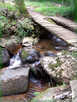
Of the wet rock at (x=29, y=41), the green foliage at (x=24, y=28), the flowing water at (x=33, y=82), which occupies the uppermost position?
the green foliage at (x=24, y=28)

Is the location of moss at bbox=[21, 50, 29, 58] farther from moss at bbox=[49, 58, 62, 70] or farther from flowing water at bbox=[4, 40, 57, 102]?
moss at bbox=[49, 58, 62, 70]

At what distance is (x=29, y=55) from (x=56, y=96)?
290 centimetres

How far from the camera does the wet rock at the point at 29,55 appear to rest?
5959 millimetres

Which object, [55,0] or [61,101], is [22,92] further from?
[55,0]

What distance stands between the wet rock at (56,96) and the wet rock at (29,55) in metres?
2.28

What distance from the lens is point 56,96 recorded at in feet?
10.9

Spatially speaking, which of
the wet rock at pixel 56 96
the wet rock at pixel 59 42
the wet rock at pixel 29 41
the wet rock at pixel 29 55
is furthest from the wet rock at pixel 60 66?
the wet rock at pixel 59 42

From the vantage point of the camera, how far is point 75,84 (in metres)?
2.83

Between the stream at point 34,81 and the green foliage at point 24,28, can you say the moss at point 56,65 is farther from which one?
the green foliage at point 24,28

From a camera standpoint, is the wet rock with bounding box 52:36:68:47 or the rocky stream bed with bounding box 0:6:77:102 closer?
the rocky stream bed with bounding box 0:6:77:102

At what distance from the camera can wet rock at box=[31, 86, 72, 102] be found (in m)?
2.98

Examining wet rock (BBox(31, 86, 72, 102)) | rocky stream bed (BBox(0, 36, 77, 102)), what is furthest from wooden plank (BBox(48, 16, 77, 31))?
wet rock (BBox(31, 86, 72, 102))

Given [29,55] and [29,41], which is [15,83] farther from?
[29,41]

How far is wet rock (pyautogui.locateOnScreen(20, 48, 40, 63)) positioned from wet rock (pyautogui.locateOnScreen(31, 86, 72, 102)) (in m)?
2.28
